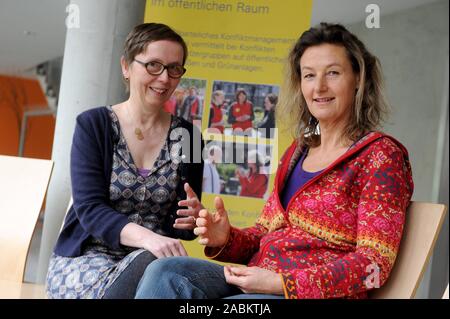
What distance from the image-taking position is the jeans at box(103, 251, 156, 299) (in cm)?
172

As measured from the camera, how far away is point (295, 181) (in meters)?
1.78

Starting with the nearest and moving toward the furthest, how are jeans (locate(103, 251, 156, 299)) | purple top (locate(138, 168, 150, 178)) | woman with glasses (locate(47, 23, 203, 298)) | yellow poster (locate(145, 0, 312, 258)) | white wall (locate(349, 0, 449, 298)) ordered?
jeans (locate(103, 251, 156, 299)) < woman with glasses (locate(47, 23, 203, 298)) < purple top (locate(138, 168, 150, 178)) < yellow poster (locate(145, 0, 312, 258)) < white wall (locate(349, 0, 449, 298))

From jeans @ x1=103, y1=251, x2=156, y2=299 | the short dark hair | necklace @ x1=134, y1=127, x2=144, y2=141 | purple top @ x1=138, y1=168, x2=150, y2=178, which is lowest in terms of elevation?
jeans @ x1=103, y1=251, x2=156, y2=299

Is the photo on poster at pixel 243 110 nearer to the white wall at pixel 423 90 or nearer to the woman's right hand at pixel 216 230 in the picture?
the woman's right hand at pixel 216 230

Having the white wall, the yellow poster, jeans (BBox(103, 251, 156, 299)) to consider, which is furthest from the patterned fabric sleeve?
the white wall

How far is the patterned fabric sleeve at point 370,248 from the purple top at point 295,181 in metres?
0.21

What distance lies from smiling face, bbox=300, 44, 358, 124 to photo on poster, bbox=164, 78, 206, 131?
1.72 meters

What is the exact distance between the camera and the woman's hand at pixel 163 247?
1774 millimetres

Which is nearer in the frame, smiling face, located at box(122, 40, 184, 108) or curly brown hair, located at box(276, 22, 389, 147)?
curly brown hair, located at box(276, 22, 389, 147)

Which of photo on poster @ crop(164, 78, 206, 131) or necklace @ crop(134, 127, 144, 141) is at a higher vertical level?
photo on poster @ crop(164, 78, 206, 131)

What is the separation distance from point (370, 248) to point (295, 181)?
1.10ft

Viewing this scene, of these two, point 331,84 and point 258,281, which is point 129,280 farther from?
point 331,84

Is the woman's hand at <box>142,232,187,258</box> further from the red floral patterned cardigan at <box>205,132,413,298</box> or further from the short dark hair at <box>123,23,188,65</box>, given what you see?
the short dark hair at <box>123,23,188,65</box>

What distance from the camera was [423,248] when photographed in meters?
1.62
